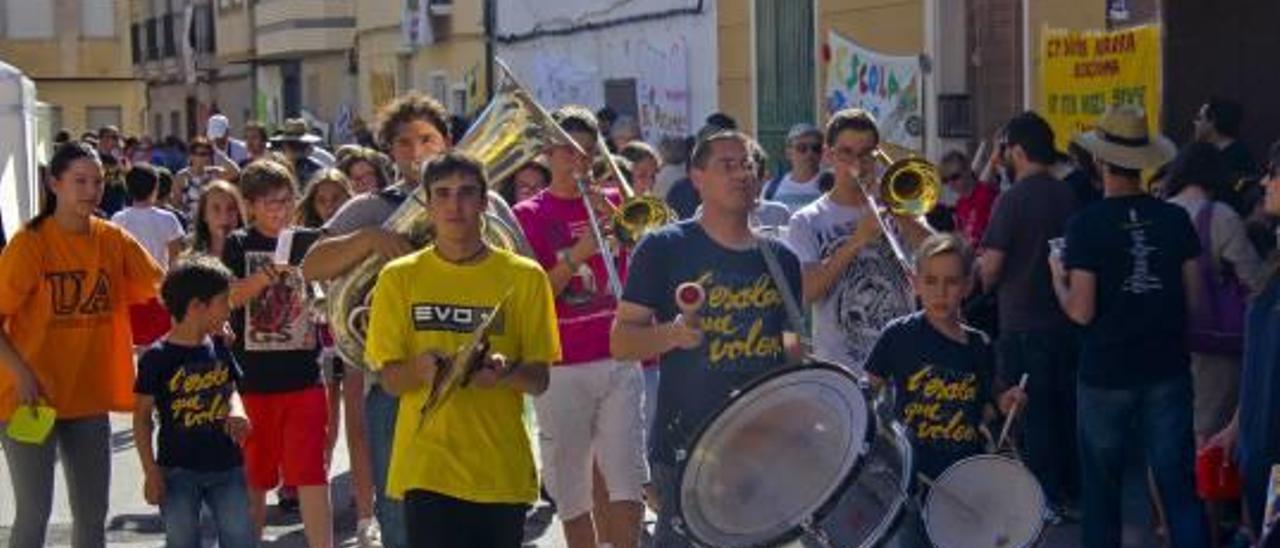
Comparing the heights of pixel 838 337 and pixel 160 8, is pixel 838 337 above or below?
below

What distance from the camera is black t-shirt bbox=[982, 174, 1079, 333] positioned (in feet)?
32.7

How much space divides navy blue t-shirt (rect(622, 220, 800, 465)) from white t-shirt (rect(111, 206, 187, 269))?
6637 mm

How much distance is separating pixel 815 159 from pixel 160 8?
43293 millimetres

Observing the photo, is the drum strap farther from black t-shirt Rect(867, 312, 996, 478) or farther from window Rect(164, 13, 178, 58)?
window Rect(164, 13, 178, 58)

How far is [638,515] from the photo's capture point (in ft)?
27.7

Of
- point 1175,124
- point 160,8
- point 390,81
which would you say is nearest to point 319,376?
point 1175,124

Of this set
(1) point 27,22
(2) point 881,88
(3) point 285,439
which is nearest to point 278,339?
(3) point 285,439

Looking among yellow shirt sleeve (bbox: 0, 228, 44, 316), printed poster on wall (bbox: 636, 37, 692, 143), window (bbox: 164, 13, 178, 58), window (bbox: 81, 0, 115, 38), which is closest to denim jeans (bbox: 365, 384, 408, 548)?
yellow shirt sleeve (bbox: 0, 228, 44, 316)

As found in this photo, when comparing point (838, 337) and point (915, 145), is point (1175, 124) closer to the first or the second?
point (915, 145)

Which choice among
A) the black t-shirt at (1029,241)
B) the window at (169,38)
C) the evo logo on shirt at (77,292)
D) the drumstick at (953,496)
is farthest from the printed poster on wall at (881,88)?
the window at (169,38)

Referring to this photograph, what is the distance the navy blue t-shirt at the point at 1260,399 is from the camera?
22.3 feet

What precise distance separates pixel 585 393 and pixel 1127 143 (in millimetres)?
2133

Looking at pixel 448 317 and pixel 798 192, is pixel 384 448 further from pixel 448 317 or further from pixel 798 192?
pixel 798 192

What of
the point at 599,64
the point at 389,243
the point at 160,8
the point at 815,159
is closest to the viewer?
the point at 389,243
